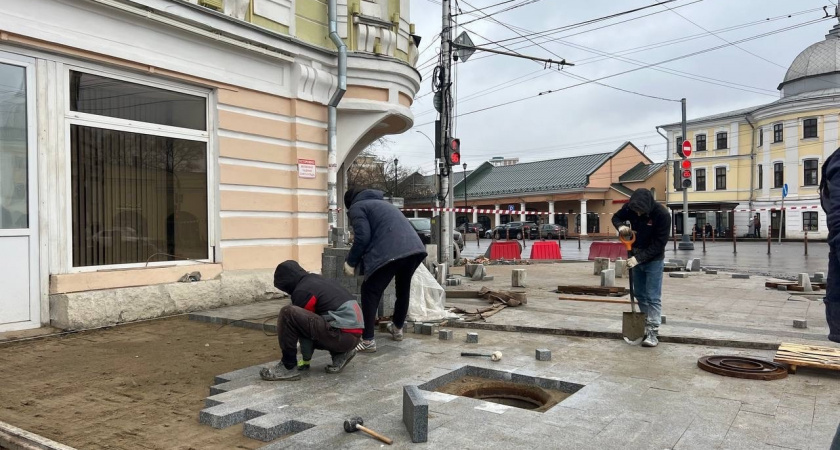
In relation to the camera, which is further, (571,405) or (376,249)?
(376,249)

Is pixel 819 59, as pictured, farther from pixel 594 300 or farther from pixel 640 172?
pixel 594 300

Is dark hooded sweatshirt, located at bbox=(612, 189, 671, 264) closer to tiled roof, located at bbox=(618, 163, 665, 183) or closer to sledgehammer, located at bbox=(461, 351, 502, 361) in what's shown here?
sledgehammer, located at bbox=(461, 351, 502, 361)

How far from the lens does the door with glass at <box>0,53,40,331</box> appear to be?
255 inches

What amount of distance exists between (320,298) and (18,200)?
168 inches

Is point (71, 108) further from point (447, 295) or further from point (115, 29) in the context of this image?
point (447, 295)

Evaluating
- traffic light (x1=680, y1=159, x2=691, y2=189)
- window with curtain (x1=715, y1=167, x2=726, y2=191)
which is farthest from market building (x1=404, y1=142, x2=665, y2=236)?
traffic light (x1=680, y1=159, x2=691, y2=189)

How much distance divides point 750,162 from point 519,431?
49.9 m

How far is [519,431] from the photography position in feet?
11.8

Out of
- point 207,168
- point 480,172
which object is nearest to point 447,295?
point 207,168

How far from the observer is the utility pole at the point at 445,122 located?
51.2ft

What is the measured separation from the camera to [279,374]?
4.77 m

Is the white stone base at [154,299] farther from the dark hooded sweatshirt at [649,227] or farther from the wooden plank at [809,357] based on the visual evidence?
the wooden plank at [809,357]

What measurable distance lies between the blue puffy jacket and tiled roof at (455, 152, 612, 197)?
42.7 m

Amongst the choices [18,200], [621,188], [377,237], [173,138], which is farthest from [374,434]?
[621,188]
